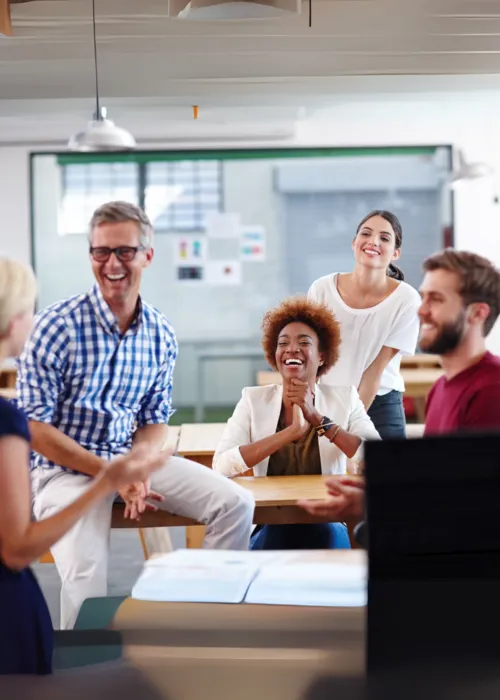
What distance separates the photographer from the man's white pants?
2.44m

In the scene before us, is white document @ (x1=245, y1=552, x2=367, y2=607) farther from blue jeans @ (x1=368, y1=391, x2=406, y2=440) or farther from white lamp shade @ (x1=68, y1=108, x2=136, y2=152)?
white lamp shade @ (x1=68, y1=108, x2=136, y2=152)

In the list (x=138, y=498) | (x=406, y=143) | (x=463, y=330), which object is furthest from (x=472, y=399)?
(x=406, y=143)

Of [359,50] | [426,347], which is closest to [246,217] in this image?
[359,50]

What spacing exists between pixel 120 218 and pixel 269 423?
2.56 feet

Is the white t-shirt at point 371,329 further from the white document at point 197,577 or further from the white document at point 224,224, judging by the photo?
the white document at point 224,224

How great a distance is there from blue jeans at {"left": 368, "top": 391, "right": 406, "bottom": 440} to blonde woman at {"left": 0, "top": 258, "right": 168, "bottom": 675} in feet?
7.09

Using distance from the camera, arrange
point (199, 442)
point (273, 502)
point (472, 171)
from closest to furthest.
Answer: point (273, 502) → point (199, 442) → point (472, 171)

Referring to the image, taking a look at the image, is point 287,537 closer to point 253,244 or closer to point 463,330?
point 463,330

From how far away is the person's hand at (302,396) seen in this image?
9.32ft

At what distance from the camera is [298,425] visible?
281 cm

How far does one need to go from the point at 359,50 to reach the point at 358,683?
17.7ft

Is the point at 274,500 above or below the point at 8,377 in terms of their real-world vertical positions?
above

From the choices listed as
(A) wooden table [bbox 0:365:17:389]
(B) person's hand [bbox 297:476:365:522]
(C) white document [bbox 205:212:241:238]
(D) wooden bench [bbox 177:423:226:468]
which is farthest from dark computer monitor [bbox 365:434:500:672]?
(C) white document [bbox 205:212:241:238]

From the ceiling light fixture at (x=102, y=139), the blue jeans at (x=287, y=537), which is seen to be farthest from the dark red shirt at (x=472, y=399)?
the ceiling light fixture at (x=102, y=139)
